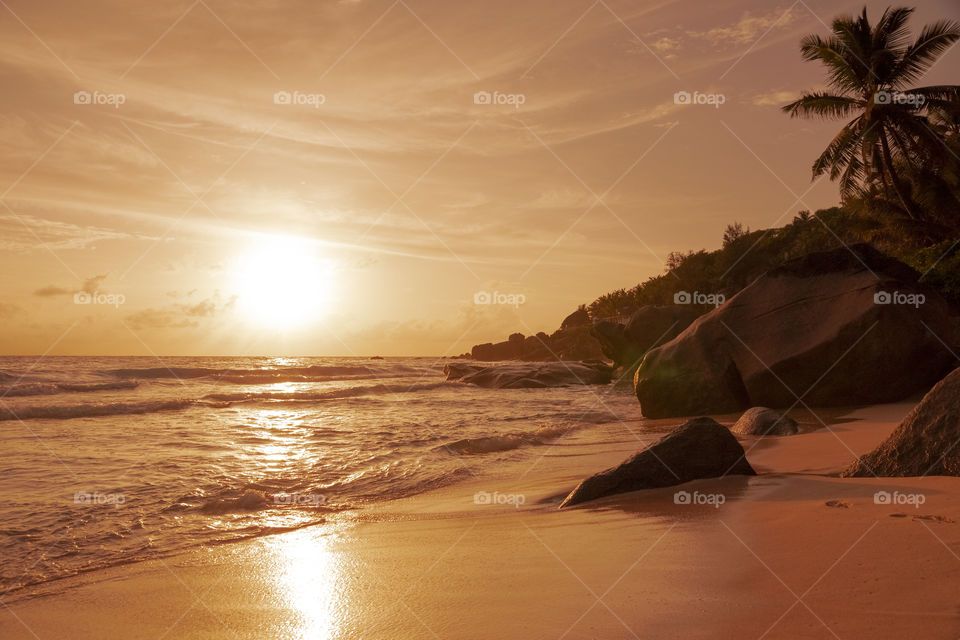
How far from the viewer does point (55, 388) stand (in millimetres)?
24828

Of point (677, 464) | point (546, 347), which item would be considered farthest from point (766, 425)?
point (546, 347)

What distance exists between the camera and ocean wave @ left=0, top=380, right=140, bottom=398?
23131 mm

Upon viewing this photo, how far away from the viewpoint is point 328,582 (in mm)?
4043

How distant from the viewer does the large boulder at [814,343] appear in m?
11.9

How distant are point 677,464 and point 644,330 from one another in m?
25.6

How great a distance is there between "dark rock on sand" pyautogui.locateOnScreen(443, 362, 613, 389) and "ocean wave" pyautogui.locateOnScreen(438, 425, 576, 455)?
17.9 m

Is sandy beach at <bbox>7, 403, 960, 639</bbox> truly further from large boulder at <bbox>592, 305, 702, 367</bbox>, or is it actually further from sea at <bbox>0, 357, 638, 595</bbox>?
large boulder at <bbox>592, 305, 702, 367</bbox>

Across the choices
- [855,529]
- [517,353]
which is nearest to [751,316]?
[855,529]

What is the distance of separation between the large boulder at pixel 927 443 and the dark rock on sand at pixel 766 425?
4.08m

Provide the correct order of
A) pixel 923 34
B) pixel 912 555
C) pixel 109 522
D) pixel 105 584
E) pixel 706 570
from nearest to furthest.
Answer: pixel 912 555
pixel 706 570
pixel 105 584
pixel 109 522
pixel 923 34

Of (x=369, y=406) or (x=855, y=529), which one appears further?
(x=369, y=406)

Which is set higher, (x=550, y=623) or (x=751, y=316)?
(x=751, y=316)

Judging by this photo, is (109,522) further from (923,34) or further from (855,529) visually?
(923,34)

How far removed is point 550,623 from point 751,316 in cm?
1231
